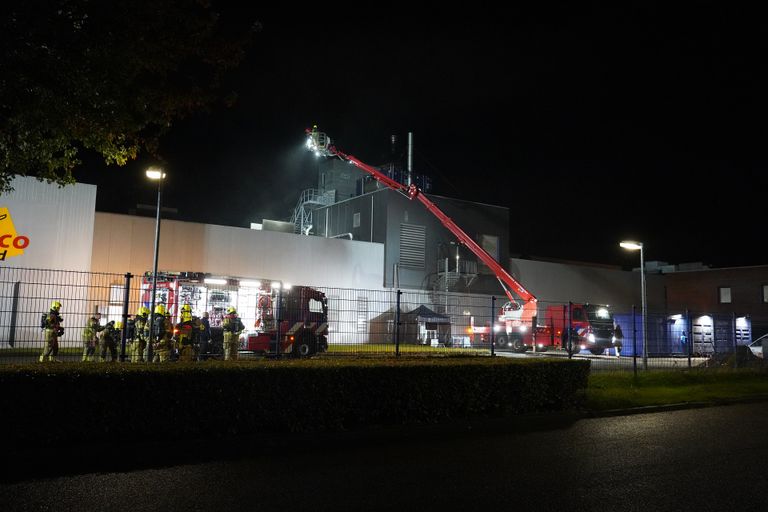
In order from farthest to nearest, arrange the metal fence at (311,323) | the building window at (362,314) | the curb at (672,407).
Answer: the building window at (362,314), the curb at (672,407), the metal fence at (311,323)

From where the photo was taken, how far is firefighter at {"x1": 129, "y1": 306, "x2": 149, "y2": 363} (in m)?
15.7

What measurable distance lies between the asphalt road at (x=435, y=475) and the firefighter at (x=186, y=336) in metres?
8.46

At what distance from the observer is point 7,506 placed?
5781mm

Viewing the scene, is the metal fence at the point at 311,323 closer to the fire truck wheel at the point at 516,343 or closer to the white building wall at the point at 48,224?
the fire truck wheel at the point at 516,343

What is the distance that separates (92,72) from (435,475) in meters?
6.92

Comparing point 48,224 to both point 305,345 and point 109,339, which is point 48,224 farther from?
point 305,345

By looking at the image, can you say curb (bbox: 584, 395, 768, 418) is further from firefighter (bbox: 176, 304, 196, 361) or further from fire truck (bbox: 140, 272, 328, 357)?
firefighter (bbox: 176, 304, 196, 361)

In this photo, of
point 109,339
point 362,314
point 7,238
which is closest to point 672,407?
point 362,314

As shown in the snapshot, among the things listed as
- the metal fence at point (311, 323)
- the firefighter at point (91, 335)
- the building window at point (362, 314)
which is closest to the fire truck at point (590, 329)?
the metal fence at point (311, 323)

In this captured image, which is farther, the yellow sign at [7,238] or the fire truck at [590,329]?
the fire truck at [590,329]

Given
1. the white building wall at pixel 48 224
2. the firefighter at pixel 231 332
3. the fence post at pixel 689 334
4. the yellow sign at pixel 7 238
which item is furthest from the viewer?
the white building wall at pixel 48 224

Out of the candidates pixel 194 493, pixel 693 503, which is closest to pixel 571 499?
pixel 693 503

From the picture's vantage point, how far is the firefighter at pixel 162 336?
15.7 m

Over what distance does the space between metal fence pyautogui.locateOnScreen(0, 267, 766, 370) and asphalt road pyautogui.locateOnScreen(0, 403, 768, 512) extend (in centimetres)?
449
